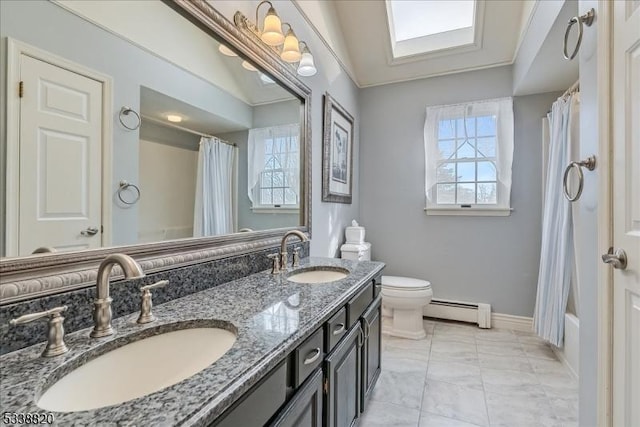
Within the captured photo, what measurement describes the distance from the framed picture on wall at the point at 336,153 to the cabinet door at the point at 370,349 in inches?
38.6

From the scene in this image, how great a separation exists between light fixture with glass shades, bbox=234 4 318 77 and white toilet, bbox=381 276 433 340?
1841 millimetres

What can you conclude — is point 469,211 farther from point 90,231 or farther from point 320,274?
point 90,231

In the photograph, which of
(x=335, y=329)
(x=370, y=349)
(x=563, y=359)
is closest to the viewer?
A: (x=335, y=329)

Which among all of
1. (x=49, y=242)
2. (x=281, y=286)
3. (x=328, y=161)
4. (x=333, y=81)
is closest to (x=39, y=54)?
(x=49, y=242)

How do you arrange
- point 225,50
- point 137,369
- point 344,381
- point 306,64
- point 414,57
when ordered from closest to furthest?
point 137,369
point 344,381
point 225,50
point 306,64
point 414,57

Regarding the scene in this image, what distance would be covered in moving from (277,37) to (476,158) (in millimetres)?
2150

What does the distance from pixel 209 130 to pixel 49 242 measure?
Result: 0.72m

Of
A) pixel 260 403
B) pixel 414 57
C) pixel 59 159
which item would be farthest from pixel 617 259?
pixel 414 57

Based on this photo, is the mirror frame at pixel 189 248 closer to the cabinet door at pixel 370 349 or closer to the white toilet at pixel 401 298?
the cabinet door at pixel 370 349

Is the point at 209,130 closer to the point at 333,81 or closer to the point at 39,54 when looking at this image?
the point at 39,54

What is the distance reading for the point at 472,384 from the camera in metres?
1.92

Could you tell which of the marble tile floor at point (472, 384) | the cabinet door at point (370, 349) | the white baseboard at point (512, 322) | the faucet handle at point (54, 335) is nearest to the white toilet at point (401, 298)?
the marble tile floor at point (472, 384)

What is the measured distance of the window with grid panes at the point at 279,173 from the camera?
1.66 m

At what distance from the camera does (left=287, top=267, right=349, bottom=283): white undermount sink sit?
5.32 ft
